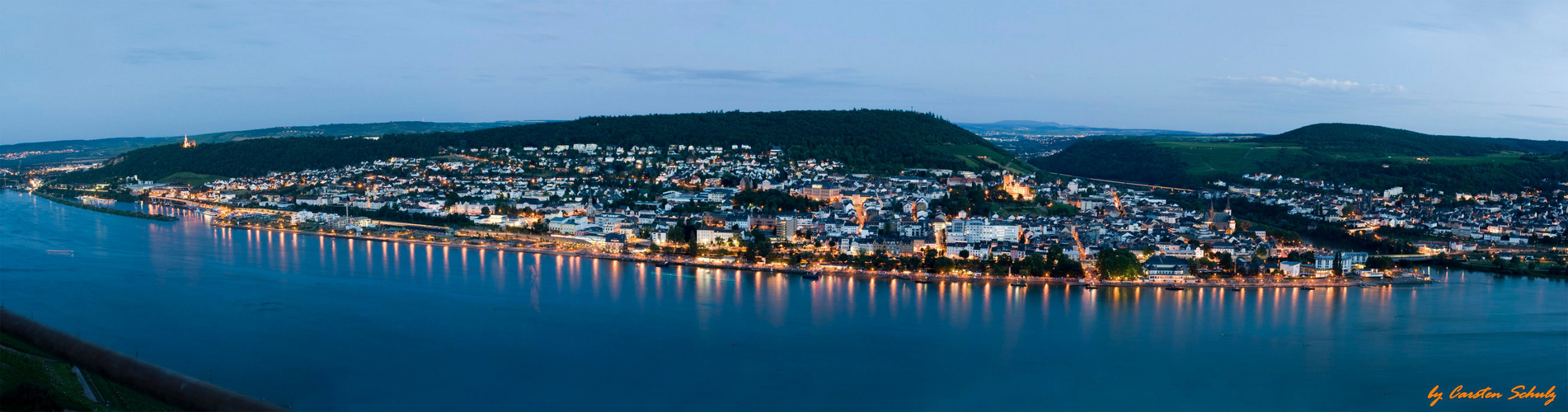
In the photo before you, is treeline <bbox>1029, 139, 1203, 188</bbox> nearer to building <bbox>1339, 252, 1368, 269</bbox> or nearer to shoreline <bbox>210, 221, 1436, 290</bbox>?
building <bbox>1339, 252, 1368, 269</bbox>

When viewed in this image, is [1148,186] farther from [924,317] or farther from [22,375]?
[22,375]

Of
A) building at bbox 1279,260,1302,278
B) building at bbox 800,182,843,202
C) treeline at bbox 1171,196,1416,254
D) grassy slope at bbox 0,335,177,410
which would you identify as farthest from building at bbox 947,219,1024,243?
grassy slope at bbox 0,335,177,410

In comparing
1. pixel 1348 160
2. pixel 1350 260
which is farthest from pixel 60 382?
pixel 1348 160

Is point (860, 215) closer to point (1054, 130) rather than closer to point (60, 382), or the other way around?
point (60, 382)

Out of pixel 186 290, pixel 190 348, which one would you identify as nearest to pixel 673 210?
pixel 186 290
